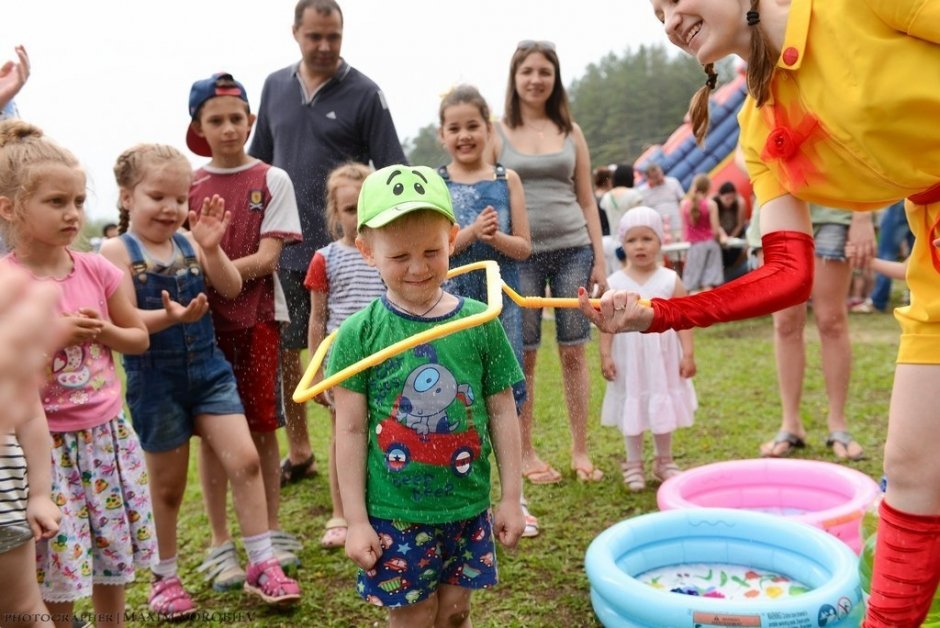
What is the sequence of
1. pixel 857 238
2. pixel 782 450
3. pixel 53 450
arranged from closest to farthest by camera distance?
pixel 53 450 → pixel 857 238 → pixel 782 450

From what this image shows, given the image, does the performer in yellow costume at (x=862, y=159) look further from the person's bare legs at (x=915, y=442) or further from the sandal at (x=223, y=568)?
the sandal at (x=223, y=568)

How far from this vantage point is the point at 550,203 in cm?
459

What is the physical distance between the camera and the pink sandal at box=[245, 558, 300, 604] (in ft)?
11.2

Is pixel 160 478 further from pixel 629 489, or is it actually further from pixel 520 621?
pixel 629 489

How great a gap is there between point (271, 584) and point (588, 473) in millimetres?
1960

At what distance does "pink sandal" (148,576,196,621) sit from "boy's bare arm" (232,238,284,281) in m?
1.25

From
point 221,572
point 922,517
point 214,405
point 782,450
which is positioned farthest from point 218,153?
point 782,450

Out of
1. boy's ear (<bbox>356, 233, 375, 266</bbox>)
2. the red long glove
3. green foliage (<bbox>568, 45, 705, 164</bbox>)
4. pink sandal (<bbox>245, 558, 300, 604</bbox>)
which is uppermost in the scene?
green foliage (<bbox>568, 45, 705, 164</bbox>)

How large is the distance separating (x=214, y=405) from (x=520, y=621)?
140 cm

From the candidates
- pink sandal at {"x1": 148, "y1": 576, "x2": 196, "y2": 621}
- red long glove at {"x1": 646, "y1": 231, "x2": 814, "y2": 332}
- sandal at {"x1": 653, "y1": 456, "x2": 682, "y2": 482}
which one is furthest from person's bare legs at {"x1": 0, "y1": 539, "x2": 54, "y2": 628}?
sandal at {"x1": 653, "y1": 456, "x2": 682, "y2": 482}

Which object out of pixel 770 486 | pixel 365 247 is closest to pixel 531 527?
pixel 770 486

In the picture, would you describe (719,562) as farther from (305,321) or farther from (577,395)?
(305,321)

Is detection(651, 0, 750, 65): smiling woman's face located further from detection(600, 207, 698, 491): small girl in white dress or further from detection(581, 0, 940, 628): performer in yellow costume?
detection(600, 207, 698, 491): small girl in white dress

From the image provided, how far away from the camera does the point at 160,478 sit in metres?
3.59
